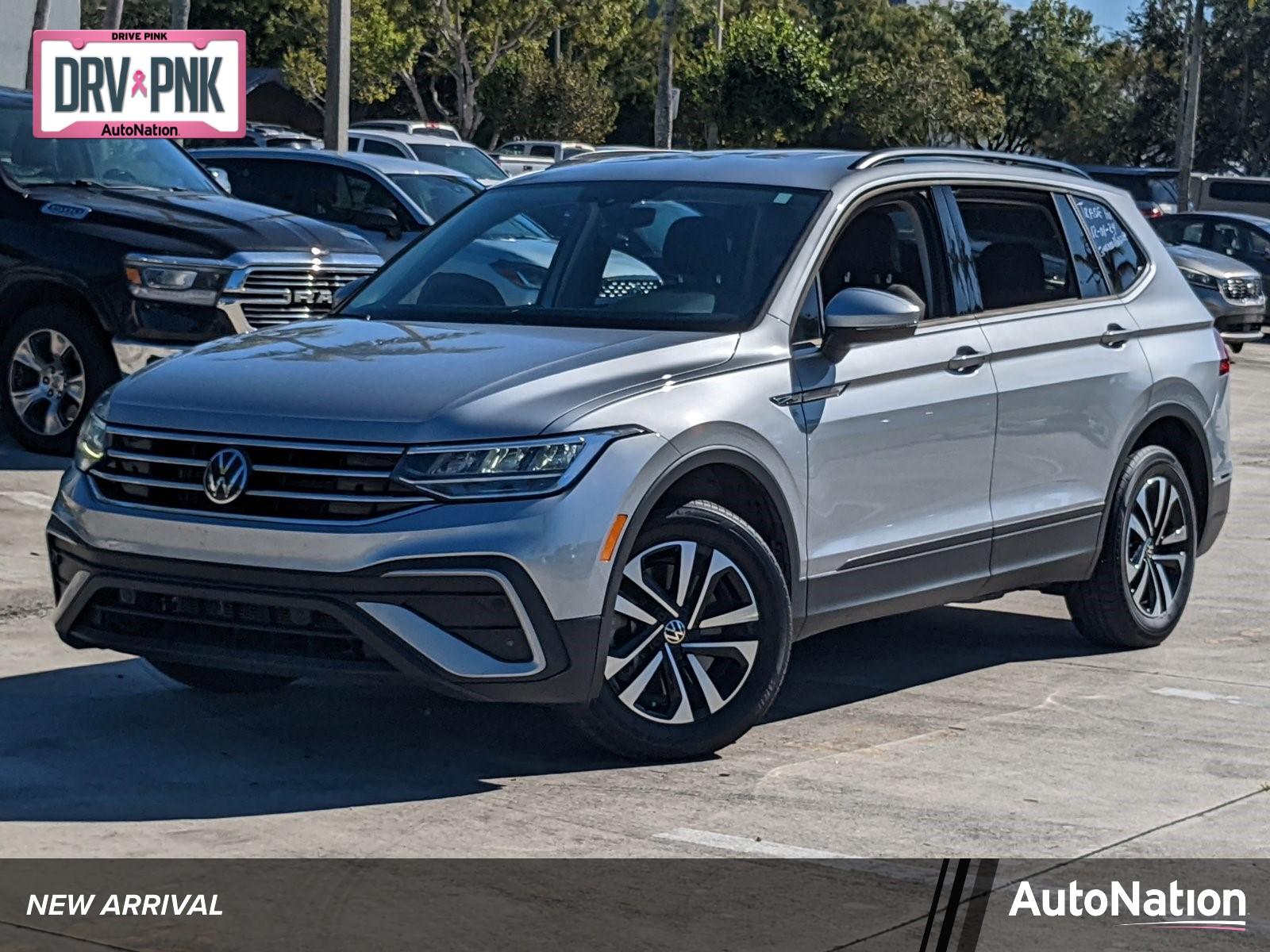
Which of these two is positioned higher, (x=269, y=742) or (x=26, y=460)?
(x=269, y=742)

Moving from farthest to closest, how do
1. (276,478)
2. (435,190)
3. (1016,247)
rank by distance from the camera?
(435,190), (1016,247), (276,478)

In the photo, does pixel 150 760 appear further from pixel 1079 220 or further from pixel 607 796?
pixel 1079 220

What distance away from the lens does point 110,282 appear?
1116cm

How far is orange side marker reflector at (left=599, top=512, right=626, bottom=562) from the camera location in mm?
5520

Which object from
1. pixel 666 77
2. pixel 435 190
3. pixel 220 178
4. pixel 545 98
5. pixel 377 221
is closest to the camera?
pixel 220 178

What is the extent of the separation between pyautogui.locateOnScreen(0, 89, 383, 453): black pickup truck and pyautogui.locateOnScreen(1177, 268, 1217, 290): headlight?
15.4 meters

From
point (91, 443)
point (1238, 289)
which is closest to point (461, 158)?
point (1238, 289)

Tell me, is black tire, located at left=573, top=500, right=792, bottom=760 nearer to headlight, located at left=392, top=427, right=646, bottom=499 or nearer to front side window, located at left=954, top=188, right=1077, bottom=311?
headlight, located at left=392, top=427, right=646, bottom=499

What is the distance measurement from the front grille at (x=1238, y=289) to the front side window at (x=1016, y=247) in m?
17.8

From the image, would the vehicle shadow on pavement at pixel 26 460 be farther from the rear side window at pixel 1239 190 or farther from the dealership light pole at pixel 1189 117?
the rear side window at pixel 1239 190

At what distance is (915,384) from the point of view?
665cm

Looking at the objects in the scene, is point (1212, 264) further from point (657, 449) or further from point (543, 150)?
point (543, 150)

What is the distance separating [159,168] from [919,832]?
27.5 feet

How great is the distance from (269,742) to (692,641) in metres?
1.31
